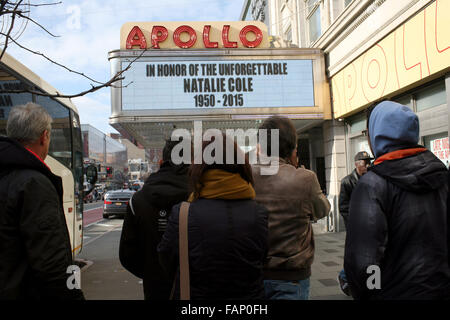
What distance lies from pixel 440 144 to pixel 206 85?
6571 millimetres

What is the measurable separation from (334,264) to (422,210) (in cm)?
557

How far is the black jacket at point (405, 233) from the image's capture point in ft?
5.26

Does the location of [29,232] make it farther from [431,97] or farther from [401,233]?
[431,97]

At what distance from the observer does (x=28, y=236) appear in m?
1.73

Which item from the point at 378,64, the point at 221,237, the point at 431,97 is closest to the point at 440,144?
the point at 431,97

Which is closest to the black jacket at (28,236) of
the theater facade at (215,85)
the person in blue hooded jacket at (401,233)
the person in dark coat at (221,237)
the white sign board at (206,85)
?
the person in dark coat at (221,237)

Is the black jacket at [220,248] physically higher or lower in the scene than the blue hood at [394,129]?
lower

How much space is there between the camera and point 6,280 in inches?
67.5

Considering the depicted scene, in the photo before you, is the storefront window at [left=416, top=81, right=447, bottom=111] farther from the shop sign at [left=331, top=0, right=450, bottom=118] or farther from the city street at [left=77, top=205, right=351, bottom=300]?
the city street at [left=77, top=205, right=351, bottom=300]

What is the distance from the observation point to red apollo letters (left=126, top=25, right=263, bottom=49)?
10914 mm

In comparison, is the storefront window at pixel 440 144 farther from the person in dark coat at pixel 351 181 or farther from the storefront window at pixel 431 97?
the person in dark coat at pixel 351 181

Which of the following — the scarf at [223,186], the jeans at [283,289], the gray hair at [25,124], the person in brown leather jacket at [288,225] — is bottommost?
the jeans at [283,289]

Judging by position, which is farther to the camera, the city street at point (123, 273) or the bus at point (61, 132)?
the city street at point (123, 273)

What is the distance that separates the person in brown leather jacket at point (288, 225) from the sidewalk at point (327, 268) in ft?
9.28
